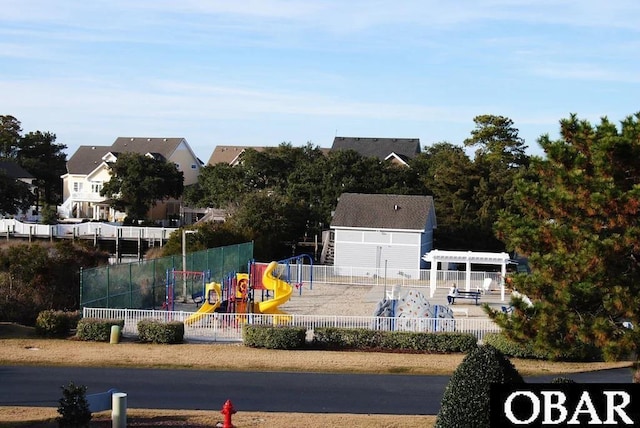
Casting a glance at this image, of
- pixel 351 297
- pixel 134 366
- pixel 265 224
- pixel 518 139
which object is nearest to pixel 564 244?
pixel 134 366

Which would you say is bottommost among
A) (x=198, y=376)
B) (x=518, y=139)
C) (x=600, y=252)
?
(x=198, y=376)

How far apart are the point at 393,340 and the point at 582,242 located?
1301 centimetres

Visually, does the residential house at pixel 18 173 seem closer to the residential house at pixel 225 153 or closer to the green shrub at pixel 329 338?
the residential house at pixel 225 153

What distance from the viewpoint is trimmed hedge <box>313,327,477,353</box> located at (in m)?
25.5

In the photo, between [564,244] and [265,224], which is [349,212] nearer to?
[265,224]

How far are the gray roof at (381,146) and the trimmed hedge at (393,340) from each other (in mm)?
63690

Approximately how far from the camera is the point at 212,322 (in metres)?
28.3

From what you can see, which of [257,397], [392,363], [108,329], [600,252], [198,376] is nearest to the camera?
[600,252]

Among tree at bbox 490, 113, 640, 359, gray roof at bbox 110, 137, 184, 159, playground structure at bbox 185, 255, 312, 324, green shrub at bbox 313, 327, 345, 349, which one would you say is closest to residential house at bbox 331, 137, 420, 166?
gray roof at bbox 110, 137, 184, 159

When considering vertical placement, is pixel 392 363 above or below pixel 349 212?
below

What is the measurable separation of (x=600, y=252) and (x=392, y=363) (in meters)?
11.3

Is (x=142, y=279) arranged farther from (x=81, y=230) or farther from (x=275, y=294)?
(x=81, y=230)

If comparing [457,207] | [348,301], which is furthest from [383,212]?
[348,301]

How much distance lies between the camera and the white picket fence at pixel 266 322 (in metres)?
27.2
